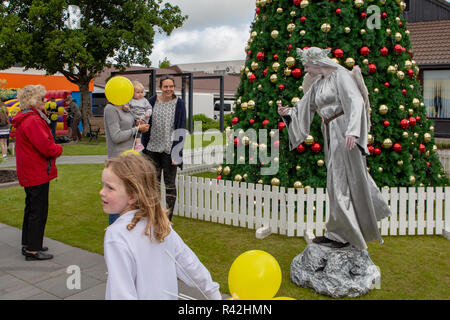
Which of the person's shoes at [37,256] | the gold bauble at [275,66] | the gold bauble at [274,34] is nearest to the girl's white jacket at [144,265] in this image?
the person's shoes at [37,256]

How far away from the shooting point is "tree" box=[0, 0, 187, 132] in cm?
2005

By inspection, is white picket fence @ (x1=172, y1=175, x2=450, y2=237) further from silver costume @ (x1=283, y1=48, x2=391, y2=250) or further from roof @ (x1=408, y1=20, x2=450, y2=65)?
roof @ (x1=408, y1=20, x2=450, y2=65)

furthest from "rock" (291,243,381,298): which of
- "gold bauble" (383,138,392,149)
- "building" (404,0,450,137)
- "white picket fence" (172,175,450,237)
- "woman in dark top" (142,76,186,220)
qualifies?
"building" (404,0,450,137)

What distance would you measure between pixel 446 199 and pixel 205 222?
146 inches

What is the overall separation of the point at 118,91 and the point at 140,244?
3.41 meters

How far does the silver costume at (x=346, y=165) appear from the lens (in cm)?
393

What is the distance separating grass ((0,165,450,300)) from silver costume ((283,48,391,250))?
0.68m

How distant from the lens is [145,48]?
2266 centimetres

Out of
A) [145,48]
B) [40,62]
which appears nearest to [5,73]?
[40,62]

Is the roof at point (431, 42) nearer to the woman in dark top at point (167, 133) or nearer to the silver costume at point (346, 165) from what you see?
the woman in dark top at point (167, 133)

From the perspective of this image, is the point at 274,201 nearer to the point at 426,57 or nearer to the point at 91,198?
the point at 91,198

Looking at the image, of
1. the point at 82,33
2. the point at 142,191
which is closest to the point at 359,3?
the point at 142,191

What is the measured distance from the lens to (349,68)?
6.51 metres

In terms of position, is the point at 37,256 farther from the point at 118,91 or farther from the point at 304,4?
the point at 304,4
